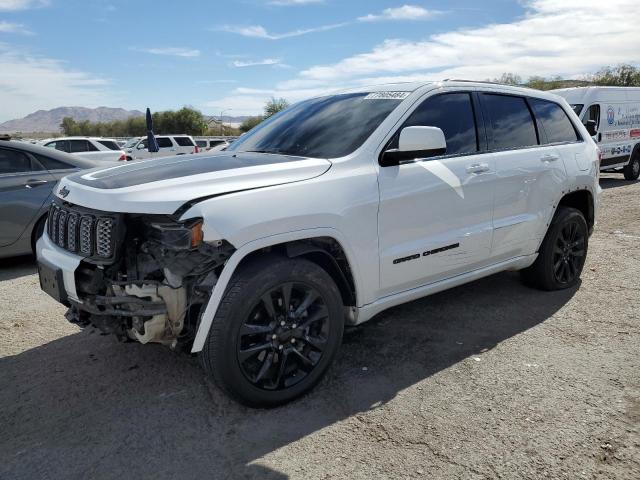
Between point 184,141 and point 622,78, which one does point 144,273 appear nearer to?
point 184,141

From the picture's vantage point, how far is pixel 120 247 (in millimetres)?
2893

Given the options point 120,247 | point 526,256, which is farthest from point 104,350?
point 526,256

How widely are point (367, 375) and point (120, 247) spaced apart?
5.70 feet

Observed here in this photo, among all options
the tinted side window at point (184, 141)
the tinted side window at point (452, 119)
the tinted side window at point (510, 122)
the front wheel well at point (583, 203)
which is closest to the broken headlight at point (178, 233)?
the tinted side window at point (452, 119)

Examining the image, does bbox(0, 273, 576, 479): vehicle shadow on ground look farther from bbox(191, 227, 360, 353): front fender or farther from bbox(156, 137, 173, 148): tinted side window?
bbox(156, 137, 173, 148): tinted side window

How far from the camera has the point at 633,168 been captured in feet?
48.4

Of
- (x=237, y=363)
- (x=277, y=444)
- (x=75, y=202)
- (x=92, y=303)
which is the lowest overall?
(x=277, y=444)

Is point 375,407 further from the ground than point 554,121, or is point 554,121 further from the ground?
point 554,121

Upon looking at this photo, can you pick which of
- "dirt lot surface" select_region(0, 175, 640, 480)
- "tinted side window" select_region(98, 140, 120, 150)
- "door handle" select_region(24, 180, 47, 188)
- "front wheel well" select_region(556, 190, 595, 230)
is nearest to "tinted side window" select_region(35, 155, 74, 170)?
"door handle" select_region(24, 180, 47, 188)

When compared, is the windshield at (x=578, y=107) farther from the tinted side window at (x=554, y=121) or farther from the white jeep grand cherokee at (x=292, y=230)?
the white jeep grand cherokee at (x=292, y=230)

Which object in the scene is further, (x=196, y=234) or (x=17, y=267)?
(x=17, y=267)

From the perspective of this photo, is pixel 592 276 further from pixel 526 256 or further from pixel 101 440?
pixel 101 440

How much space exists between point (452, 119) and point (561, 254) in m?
1.90

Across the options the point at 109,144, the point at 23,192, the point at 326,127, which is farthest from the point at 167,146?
the point at 326,127
